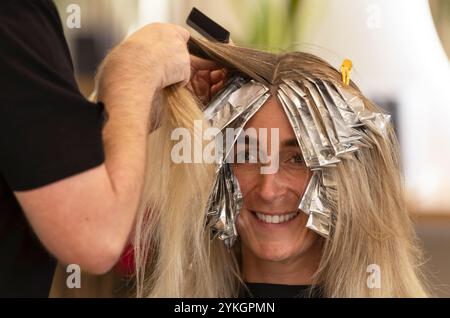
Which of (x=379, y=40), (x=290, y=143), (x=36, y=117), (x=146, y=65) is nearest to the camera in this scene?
(x=36, y=117)

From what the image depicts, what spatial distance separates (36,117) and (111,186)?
135mm

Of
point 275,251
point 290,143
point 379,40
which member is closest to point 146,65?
point 290,143

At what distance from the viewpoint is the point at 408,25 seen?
81.7 inches

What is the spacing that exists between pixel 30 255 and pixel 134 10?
3.75ft

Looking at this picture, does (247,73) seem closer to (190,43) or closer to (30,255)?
(190,43)

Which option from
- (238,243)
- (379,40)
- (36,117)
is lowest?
(238,243)

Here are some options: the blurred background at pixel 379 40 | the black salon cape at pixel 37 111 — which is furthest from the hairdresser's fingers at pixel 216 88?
the blurred background at pixel 379 40

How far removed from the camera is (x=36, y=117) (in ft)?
2.96

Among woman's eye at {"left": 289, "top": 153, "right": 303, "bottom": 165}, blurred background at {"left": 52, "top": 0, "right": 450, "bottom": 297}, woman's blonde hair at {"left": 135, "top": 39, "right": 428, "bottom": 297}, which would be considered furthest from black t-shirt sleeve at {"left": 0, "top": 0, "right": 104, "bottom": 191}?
blurred background at {"left": 52, "top": 0, "right": 450, "bottom": 297}

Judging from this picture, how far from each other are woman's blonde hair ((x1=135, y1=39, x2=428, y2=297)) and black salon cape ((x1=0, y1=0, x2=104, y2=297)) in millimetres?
350

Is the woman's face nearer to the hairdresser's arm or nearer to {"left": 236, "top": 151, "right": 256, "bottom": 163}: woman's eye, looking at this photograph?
{"left": 236, "top": 151, "right": 256, "bottom": 163}: woman's eye

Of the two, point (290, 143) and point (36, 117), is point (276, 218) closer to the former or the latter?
point (290, 143)

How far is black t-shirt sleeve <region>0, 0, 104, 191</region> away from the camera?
0.90m
